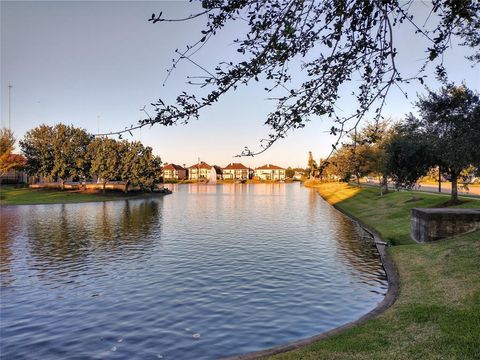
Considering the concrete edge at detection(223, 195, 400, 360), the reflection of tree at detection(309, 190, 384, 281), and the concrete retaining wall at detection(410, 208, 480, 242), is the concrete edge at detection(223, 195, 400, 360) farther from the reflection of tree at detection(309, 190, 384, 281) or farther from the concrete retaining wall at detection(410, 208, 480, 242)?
the concrete retaining wall at detection(410, 208, 480, 242)

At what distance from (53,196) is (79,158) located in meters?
17.4

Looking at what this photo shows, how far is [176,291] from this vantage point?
62.3ft

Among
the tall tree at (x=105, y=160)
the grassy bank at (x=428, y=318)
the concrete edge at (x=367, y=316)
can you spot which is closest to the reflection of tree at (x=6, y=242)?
the concrete edge at (x=367, y=316)

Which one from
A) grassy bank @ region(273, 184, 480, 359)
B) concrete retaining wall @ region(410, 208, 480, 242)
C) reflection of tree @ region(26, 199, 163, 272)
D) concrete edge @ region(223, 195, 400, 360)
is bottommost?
reflection of tree @ region(26, 199, 163, 272)

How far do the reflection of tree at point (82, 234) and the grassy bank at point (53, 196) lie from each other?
22.1 meters

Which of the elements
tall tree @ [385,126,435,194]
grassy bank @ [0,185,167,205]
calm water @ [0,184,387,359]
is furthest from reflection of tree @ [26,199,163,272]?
tall tree @ [385,126,435,194]

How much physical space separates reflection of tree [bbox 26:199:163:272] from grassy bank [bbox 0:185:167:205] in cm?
2206

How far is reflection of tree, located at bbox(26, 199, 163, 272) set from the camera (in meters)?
28.3

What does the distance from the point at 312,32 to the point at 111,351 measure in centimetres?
1108

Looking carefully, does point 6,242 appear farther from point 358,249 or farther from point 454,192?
point 454,192

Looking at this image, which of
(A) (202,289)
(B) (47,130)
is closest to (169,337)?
(A) (202,289)

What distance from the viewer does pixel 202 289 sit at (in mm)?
19219

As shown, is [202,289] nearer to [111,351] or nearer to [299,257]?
[111,351]

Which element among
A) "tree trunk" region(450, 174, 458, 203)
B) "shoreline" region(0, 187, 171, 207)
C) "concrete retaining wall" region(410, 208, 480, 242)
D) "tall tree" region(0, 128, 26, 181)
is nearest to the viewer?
"concrete retaining wall" region(410, 208, 480, 242)
